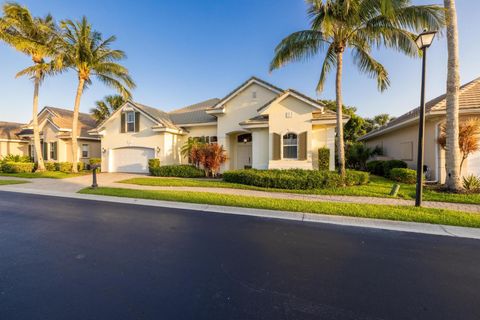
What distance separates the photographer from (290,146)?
13688 mm

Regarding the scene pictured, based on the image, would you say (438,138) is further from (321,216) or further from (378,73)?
(321,216)

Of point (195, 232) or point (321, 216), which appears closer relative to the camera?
point (195, 232)

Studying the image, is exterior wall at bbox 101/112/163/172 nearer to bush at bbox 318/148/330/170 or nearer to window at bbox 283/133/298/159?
window at bbox 283/133/298/159

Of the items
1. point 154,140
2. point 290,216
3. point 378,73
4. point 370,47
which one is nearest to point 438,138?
point 378,73

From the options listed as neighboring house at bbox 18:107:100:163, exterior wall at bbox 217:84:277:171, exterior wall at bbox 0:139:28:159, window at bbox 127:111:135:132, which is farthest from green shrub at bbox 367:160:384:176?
exterior wall at bbox 0:139:28:159

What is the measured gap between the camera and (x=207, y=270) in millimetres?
3420

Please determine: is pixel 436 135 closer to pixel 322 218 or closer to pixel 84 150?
pixel 322 218

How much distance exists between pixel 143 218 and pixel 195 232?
2095 mm

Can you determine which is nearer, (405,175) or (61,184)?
(405,175)

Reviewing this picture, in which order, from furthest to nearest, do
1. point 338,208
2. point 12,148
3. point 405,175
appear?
point 12,148 < point 405,175 < point 338,208

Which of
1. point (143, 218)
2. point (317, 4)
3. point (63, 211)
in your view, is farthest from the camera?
point (317, 4)

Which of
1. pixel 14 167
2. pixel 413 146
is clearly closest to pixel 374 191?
pixel 413 146

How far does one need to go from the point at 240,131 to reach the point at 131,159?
10.0 m

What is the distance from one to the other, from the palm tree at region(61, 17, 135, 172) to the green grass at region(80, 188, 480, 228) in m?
12.9
